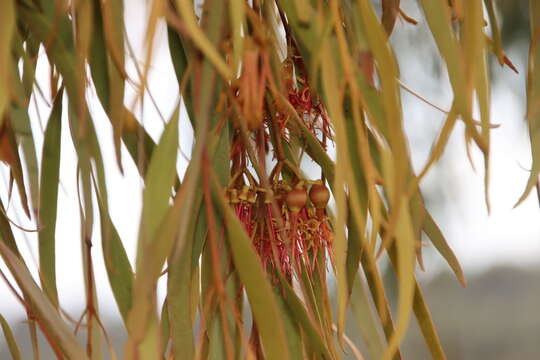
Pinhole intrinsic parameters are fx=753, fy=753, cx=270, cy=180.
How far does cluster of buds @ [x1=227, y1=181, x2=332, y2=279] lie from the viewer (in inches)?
11.4

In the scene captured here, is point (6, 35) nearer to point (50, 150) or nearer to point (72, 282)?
point (50, 150)

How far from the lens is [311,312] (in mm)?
320

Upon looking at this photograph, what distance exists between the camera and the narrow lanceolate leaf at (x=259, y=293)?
0.74ft

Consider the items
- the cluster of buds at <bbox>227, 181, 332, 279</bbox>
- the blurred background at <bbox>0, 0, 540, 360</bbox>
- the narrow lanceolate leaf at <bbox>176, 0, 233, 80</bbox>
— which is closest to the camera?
the narrow lanceolate leaf at <bbox>176, 0, 233, 80</bbox>

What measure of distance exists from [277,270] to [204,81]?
11cm

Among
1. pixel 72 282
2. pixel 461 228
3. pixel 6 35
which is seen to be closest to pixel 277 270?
pixel 6 35

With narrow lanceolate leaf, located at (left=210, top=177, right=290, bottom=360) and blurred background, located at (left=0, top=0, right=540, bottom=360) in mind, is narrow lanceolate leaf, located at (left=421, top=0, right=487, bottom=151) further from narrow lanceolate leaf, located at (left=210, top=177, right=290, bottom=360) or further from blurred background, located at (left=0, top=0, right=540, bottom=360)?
blurred background, located at (left=0, top=0, right=540, bottom=360)

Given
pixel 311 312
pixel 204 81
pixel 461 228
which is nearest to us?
pixel 204 81

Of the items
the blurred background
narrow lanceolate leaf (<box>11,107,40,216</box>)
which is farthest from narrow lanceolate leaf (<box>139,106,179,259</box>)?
the blurred background

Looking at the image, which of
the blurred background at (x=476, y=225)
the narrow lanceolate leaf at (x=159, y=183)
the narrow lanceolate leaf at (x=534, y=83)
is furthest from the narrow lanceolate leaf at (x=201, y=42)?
the blurred background at (x=476, y=225)

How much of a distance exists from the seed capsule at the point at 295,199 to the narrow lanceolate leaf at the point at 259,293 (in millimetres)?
50

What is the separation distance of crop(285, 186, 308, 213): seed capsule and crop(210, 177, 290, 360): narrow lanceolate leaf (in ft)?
0.16

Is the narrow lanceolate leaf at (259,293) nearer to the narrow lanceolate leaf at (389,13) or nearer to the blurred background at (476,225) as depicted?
the narrow lanceolate leaf at (389,13)

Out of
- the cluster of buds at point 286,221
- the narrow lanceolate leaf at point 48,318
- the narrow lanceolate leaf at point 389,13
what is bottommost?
the narrow lanceolate leaf at point 48,318
